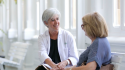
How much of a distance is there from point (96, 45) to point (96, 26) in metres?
0.19

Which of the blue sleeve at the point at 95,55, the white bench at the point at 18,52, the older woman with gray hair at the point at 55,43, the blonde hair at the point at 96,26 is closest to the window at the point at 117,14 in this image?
the older woman with gray hair at the point at 55,43

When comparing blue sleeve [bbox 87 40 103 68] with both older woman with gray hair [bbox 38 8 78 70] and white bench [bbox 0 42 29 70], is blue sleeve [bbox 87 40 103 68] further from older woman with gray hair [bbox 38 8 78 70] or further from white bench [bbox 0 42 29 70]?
white bench [bbox 0 42 29 70]

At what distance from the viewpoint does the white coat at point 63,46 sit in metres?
2.40

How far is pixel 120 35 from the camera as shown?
244 centimetres

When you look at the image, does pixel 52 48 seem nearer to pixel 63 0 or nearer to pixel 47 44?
pixel 47 44

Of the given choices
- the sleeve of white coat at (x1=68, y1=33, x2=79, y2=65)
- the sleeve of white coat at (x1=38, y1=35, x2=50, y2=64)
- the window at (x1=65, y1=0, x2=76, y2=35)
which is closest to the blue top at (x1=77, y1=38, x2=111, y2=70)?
the sleeve of white coat at (x1=68, y1=33, x2=79, y2=65)

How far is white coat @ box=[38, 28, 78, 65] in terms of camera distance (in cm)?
240

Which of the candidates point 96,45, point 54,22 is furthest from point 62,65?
point 96,45

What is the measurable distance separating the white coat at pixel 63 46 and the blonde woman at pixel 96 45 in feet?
2.15

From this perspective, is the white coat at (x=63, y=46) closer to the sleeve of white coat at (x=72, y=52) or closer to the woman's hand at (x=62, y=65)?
the sleeve of white coat at (x=72, y=52)

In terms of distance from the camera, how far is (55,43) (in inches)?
99.2

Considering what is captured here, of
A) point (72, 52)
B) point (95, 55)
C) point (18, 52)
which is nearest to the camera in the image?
point (95, 55)

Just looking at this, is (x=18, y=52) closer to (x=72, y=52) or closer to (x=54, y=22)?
(x=54, y=22)

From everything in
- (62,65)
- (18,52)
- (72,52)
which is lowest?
(18,52)
